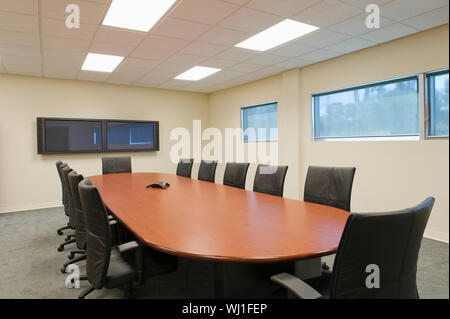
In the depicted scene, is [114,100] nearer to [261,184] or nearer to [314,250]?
[261,184]

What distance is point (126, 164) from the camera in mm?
5934

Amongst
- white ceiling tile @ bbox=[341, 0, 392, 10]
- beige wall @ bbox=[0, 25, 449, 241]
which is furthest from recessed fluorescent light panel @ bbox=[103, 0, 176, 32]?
beige wall @ bbox=[0, 25, 449, 241]

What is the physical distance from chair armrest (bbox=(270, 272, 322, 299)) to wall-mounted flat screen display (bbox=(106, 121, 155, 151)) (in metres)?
6.09

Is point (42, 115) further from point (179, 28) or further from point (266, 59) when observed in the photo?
point (266, 59)

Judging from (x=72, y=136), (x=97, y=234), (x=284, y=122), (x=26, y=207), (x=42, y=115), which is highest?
(x=42, y=115)

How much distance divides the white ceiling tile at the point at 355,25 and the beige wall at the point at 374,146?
70cm

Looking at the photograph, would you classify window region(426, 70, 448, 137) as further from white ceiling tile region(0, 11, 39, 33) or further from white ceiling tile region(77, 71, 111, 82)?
white ceiling tile region(77, 71, 111, 82)

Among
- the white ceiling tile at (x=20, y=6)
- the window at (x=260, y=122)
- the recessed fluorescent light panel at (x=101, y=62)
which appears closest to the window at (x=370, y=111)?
the window at (x=260, y=122)

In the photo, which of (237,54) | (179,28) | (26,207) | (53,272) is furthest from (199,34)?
(26,207)

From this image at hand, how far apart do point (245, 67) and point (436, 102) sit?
9.86 ft

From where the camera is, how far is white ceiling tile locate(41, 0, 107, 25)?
9.57ft

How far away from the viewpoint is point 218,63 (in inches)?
205

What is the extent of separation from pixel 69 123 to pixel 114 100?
1112 millimetres

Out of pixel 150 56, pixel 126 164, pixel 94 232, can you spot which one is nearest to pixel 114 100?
pixel 126 164
